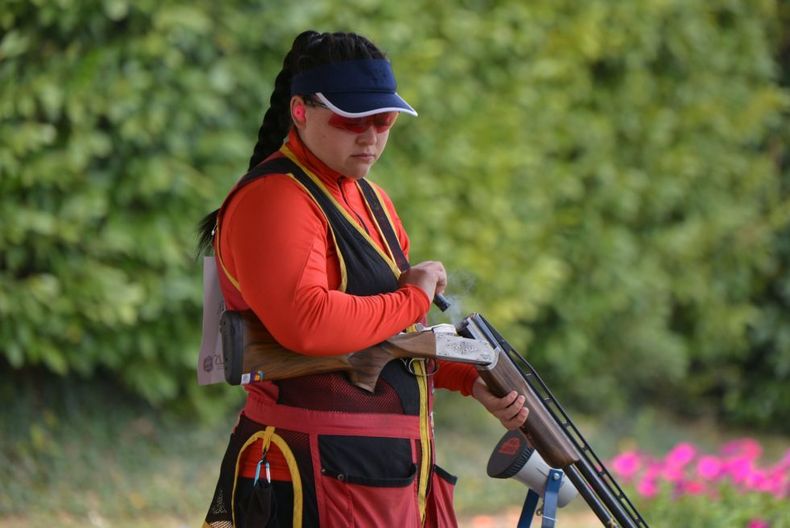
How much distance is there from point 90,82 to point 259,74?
0.94 meters

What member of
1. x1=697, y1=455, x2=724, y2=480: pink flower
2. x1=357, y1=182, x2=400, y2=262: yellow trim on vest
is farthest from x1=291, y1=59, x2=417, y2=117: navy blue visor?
x1=697, y1=455, x2=724, y2=480: pink flower

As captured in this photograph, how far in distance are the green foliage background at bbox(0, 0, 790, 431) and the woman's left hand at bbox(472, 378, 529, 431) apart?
0.29 meters

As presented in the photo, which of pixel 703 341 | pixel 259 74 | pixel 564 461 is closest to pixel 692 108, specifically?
pixel 703 341

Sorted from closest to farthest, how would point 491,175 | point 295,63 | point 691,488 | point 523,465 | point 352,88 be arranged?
point 352,88 → point 295,63 → point 523,465 → point 691,488 → point 491,175

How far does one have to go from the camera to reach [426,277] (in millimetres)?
2766

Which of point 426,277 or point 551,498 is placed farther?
point 551,498

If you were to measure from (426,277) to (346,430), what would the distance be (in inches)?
15.4

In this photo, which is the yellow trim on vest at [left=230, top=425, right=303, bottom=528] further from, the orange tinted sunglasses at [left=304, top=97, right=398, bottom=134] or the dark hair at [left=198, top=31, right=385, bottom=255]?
the orange tinted sunglasses at [left=304, top=97, right=398, bottom=134]

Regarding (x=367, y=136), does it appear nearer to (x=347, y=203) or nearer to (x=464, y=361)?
(x=347, y=203)

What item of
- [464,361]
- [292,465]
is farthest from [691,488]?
[292,465]

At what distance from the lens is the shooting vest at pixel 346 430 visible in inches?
106

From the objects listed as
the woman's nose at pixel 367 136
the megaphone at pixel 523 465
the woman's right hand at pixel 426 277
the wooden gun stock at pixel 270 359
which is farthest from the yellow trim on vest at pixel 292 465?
the woman's nose at pixel 367 136

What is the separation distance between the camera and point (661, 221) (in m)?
8.82

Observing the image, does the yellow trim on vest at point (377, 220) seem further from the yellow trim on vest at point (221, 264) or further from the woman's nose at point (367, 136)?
the yellow trim on vest at point (221, 264)
